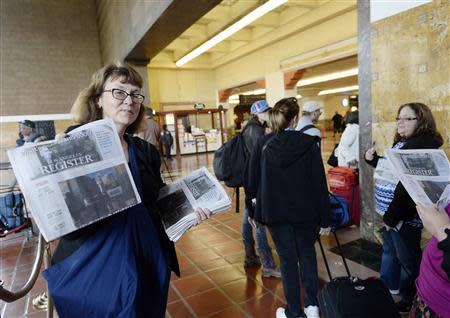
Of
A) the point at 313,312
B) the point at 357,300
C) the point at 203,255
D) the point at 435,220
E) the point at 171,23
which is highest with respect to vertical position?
the point at 171,23

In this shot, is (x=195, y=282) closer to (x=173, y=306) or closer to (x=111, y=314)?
(x=173, y=306)

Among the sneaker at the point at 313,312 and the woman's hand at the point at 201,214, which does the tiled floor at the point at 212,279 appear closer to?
the sneaker at the point at 313,312

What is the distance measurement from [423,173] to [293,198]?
722 millimetres

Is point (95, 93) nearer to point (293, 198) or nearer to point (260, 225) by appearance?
point (293, 198)

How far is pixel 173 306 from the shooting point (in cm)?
221

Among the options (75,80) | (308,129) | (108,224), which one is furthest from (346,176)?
(75,80)

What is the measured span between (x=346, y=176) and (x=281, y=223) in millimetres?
1733

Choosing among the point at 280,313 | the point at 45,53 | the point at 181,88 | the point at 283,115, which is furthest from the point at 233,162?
the point at 181,88

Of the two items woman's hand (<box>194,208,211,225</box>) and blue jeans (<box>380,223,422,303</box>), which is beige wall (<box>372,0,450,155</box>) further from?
woman's hand (<box>194,208,211,225</box>)

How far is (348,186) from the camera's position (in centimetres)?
320

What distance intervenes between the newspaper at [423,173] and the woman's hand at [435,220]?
0.03 m

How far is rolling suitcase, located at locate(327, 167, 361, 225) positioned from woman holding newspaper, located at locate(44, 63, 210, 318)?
2.43m

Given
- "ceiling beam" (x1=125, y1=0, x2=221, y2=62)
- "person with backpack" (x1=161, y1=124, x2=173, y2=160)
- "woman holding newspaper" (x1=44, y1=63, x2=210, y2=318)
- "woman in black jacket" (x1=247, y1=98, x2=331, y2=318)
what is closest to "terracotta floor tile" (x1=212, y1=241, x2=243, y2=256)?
"woman in black jacket" (x1=247, y1=98, x2=331, y2=318)

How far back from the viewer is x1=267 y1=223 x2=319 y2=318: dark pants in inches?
70.1
